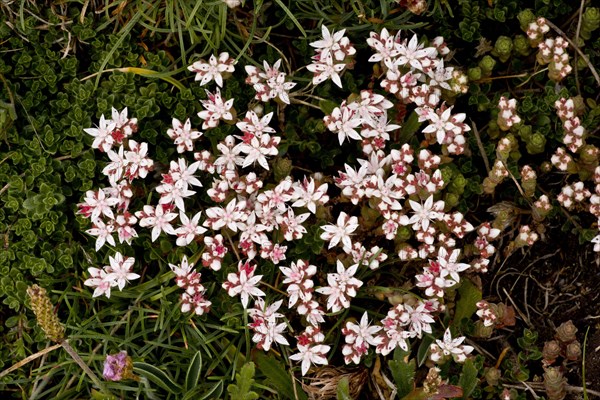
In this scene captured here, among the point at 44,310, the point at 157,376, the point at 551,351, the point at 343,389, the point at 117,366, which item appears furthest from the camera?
the point at 551,351

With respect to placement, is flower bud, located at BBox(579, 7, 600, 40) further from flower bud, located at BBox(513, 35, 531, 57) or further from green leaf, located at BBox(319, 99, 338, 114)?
green leaf, located at BBox(319, 99, 338, 114)

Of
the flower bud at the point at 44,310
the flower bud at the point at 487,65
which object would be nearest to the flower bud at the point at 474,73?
the flower bud at the point at 487,65

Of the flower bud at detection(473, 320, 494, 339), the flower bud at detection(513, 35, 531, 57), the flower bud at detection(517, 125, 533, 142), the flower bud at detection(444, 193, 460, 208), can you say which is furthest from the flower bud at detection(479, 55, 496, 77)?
the flower bud at detection(473, 320, 494, 339)

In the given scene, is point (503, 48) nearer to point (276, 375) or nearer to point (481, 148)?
point (481, 148)

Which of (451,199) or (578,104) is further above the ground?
(578,104)

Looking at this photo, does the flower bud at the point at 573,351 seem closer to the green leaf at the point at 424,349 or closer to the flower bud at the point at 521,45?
the green leaf at the point at 424,349

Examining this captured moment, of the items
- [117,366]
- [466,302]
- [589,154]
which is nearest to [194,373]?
[117,366]
